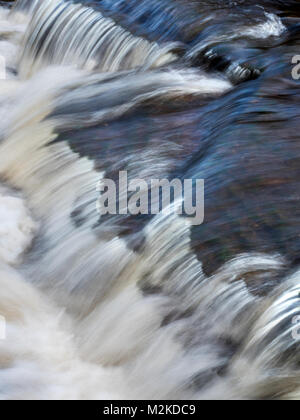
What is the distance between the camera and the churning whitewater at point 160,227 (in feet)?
12.2

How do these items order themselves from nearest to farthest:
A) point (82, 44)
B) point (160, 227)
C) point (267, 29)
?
point (160, 227) < point (267, 29) < point (82, 44)

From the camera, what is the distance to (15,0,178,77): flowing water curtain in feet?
21.9

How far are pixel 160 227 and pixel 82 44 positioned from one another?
11.0 ft

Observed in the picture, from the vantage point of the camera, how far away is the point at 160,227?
4398mm

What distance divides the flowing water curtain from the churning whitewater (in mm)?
30

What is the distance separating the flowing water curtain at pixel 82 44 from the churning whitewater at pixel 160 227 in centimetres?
3

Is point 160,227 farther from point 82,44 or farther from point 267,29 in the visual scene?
point 82,44

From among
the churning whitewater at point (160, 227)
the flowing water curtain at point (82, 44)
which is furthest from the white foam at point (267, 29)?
the flowing water curtain at point (82, 44)

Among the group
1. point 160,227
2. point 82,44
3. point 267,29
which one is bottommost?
point 160,227

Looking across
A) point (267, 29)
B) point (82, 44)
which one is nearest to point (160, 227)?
point (267, 29)

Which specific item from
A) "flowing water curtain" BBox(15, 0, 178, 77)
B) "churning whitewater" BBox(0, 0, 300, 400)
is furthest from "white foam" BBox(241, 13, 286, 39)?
"flowing water curtain" BBox(15, 0, 178, 77)

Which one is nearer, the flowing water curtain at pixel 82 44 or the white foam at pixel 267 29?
the white foam at pixel 267 29

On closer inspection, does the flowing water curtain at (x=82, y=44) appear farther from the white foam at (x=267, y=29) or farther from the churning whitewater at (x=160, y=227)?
the white foam at (x=267, y=29)
